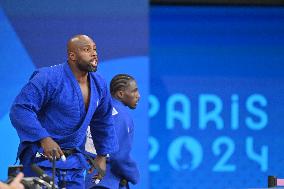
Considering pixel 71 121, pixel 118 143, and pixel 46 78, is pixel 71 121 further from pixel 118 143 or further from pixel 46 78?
pixel 118 143

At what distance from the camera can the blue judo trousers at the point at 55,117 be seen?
18.6 feet

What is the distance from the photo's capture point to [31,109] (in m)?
5.67

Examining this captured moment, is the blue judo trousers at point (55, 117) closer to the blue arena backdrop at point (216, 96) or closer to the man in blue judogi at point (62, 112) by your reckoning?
the man in blue judogi at point (62, 112)

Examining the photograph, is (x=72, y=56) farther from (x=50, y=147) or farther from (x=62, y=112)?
(x=50, y=147)

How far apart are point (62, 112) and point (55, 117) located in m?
0.05

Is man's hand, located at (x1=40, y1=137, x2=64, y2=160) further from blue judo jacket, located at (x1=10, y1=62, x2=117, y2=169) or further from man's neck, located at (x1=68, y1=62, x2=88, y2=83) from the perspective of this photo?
man's neck, located at (x1=68, y1=62, x2=88, y2=83)

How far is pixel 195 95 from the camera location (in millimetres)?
9391

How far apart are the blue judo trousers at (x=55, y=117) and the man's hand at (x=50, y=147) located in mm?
40

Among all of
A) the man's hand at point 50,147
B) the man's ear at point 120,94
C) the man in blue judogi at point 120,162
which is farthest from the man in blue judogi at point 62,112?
the man's ear at point 120,94

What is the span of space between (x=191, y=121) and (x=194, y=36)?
85 centimetres

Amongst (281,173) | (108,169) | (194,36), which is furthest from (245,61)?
(108,169)

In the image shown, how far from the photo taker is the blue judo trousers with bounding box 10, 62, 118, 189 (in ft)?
18.6

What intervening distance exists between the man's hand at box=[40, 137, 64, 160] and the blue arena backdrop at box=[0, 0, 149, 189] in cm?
294

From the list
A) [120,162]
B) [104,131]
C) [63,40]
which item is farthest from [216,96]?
[104,131]
